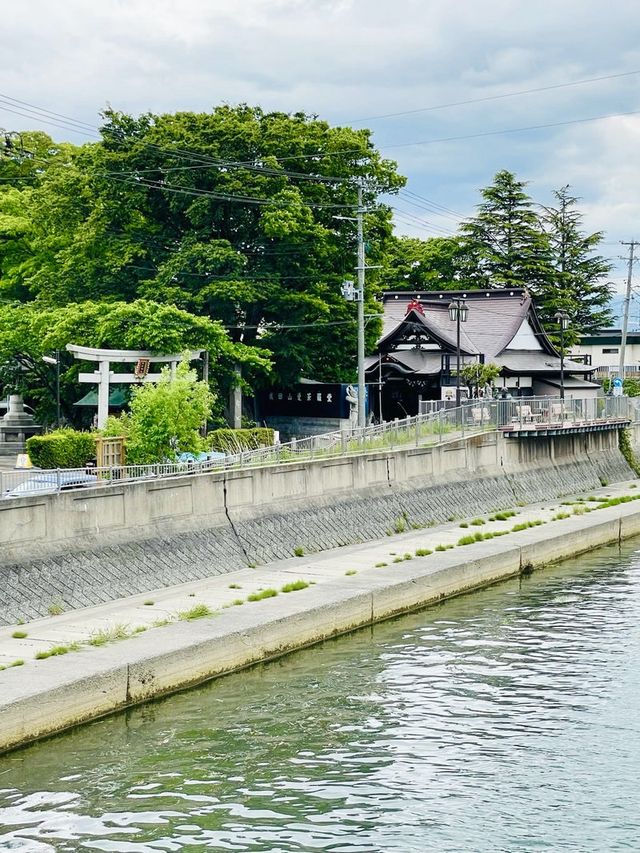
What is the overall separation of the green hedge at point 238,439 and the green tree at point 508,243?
41.2 meters

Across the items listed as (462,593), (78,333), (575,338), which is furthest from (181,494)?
(575,338)

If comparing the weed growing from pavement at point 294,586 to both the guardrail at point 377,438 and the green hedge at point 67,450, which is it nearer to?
the guardrail at point 377,438

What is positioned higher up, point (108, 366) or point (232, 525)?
point (108, 366)

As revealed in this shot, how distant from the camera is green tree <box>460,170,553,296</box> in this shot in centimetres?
8381

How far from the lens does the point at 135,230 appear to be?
163 feet

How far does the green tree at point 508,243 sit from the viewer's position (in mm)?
83812

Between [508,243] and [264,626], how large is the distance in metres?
68.3

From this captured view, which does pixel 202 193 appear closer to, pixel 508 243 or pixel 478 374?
pixel 478 374

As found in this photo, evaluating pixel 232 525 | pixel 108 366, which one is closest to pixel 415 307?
pixel 108 366

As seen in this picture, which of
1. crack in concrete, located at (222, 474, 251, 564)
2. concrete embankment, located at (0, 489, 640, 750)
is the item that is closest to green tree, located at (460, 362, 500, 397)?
concrete embankment, located at (0, 489, 640, 750)

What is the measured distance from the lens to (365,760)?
15.8 metres

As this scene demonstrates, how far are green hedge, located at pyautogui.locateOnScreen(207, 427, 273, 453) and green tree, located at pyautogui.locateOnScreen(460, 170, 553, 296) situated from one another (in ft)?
135

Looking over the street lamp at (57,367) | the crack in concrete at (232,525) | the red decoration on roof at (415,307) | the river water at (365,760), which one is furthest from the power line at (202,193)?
the river water at (365,760)

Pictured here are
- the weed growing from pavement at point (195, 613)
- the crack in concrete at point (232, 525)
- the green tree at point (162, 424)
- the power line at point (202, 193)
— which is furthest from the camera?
the power line at point (202, 193)
